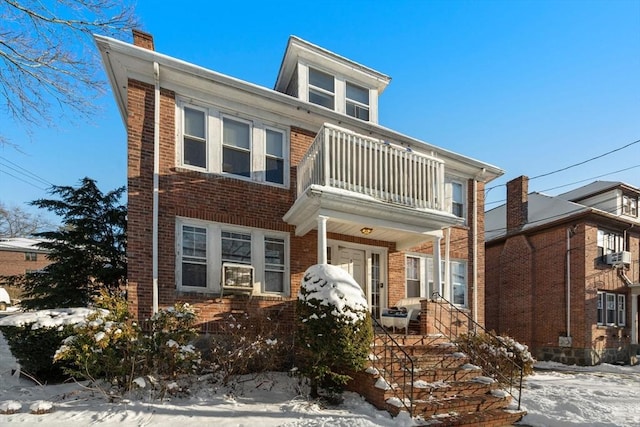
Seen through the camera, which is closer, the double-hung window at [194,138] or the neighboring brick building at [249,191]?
the neighboring brick building at [249,191]

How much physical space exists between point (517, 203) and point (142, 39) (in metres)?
17.6

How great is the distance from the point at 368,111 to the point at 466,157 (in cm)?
352

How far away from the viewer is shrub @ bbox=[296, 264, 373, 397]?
20.6ft

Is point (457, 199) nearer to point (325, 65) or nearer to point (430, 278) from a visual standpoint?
point (430, 278)

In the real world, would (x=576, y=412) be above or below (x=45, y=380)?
below

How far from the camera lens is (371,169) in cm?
870

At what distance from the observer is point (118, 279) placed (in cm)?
1033

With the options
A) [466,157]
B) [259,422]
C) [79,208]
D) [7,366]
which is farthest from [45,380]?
Answer: [466,157]

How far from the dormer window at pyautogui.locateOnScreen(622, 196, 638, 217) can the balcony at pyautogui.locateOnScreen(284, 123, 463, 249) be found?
15.7 meters

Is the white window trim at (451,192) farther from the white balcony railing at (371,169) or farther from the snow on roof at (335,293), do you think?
the snow on roof at (335,293)

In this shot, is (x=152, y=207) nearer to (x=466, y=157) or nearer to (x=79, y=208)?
(x=79, y=208)

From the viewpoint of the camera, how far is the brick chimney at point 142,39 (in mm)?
8852

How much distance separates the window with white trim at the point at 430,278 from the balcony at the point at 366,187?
7.63ft

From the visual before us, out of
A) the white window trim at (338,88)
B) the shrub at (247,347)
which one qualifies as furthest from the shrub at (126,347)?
the white window trim at (338,88)
